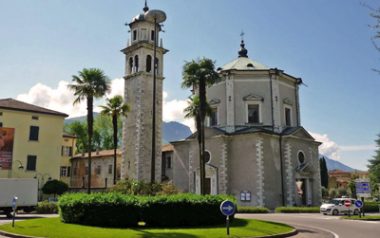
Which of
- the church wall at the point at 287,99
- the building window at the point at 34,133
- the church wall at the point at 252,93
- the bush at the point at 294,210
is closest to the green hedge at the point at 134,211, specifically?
the bush at the point at 294,210

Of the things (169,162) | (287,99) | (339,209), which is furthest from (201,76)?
(169,162)

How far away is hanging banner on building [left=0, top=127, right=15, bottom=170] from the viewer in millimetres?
42812

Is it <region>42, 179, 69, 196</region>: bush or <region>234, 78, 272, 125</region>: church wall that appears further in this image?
<region>42, 179, 69, 196</region>: bush

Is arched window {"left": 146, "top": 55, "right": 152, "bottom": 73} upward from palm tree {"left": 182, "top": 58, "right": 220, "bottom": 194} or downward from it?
upward

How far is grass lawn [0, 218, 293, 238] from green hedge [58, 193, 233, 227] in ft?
2.71

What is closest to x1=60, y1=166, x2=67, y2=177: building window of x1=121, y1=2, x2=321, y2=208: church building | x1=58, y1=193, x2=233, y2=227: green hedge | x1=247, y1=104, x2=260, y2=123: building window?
x1=121, y1=2, x2=321, y2=208: church building

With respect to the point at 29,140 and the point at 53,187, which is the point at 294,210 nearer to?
the point at 53,187

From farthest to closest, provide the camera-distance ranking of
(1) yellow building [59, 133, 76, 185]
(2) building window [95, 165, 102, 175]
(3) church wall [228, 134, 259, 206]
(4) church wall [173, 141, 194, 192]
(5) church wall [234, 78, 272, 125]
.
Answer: (1) yellow building [59, 133, 76, 185] → (2) building window [95, 165, 102, 175] → (4) church wall [173, 141, 194, 192] → (5) church wall [234, 78, 272, 125] → (3) church wall [228, 134, 259, 206]

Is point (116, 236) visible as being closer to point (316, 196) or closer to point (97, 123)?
point (316, 196)

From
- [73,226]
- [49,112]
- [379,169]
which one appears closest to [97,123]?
[49,112]

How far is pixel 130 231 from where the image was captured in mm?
16562

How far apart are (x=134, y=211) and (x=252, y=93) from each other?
2681cm

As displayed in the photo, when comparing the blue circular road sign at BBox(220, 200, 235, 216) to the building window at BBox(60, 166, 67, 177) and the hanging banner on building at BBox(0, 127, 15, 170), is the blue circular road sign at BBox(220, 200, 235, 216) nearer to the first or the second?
the hanging banner on building at BBox(0, 127, 15, 170)

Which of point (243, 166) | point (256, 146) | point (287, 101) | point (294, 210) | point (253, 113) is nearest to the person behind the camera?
point (294, 210)
